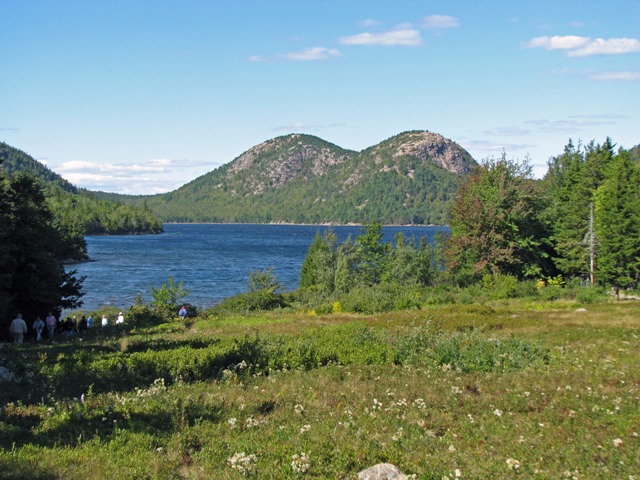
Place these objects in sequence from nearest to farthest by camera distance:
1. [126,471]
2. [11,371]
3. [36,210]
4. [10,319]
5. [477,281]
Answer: [126,471], [11,371], [10,319], [36,210], [477,281]

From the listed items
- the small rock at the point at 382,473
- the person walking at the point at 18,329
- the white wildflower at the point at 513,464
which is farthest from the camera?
the person walking at the point at 18,329

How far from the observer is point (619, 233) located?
4488 cm

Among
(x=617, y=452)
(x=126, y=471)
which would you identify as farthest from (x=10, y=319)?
(x=617, y=452)

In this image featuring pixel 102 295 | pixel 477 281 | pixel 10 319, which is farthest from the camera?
pixel 102 295

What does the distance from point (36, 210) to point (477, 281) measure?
3877 cm

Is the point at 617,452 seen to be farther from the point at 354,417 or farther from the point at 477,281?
the point at 477,281

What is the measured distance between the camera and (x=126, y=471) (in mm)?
7395

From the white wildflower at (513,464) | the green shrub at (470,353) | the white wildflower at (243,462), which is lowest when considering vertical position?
the green shrub at (470,353)

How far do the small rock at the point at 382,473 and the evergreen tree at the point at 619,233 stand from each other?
142 feet

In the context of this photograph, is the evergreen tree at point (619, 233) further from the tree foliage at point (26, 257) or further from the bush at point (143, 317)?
the tree foliage at point (26, 257)

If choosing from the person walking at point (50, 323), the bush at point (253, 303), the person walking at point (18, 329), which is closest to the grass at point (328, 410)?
the person walking at point (18, 329)

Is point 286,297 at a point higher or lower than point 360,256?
lower

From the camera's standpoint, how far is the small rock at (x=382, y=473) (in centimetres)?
725

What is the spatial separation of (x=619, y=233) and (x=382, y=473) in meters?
45.4
